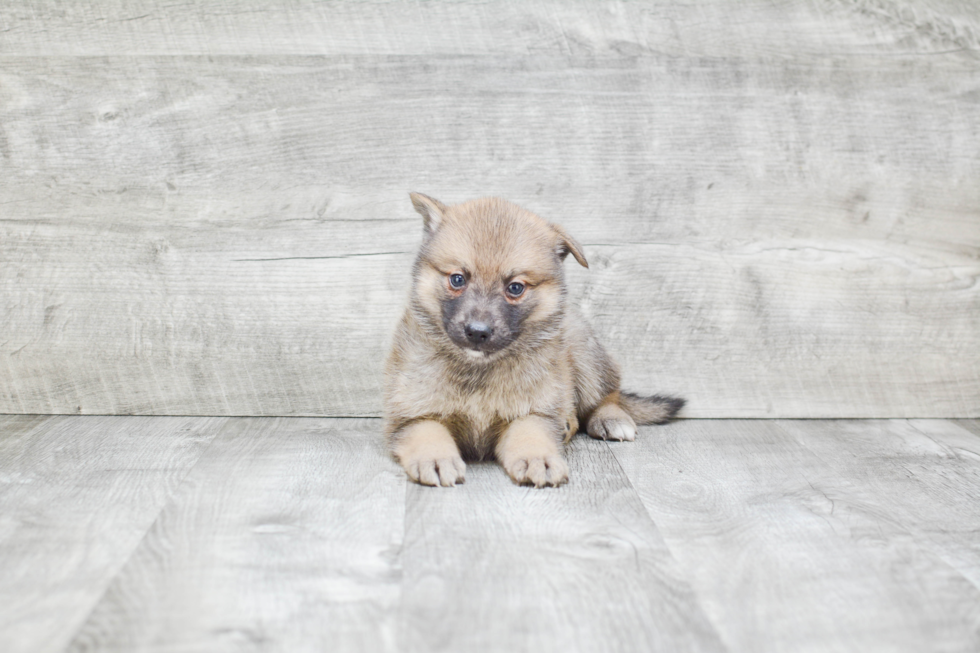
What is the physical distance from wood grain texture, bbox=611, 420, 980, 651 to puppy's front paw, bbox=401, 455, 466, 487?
54 centimetres

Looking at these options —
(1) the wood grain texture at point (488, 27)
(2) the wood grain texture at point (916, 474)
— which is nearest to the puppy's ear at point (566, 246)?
(1) the wood grain texture at point (488, 27)

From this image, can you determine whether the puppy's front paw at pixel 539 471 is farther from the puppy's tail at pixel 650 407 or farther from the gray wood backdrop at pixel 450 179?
the gray wood backdrop at pixel 450 179

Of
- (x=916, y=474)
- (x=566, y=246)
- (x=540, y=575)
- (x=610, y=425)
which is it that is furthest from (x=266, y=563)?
(x=916, y=474)

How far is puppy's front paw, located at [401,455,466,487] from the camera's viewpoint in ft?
7.34

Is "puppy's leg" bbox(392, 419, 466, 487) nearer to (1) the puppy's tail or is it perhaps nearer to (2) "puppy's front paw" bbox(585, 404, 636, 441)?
(2) "puppy's front paw" bbox(585, 404, 636, 441)

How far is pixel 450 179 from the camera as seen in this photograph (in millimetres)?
2965

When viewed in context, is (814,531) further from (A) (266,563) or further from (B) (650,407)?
(A) (266,563)

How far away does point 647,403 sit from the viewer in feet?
9.94

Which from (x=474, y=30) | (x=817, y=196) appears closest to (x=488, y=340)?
(x=474, y=30)

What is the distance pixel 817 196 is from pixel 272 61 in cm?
216

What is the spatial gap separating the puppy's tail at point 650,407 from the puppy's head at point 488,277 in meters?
0.72

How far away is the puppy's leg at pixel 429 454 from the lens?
2.25 metres

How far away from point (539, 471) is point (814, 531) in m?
0.74

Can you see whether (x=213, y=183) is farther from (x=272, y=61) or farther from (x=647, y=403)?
(x=647, y=403)
